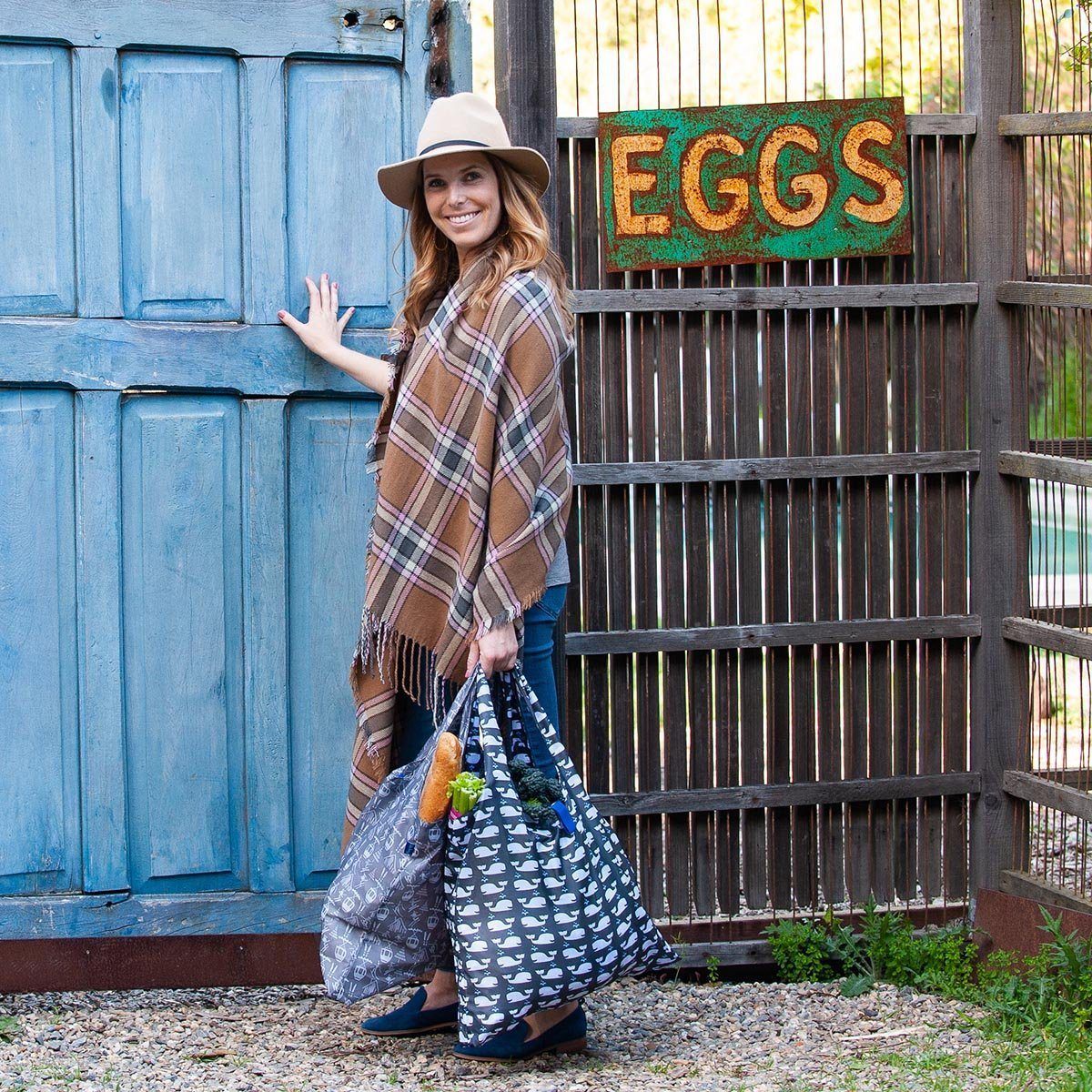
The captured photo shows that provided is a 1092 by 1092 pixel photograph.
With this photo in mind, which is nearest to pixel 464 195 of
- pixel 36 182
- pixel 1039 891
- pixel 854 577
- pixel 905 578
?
pixel 36 182

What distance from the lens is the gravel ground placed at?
113 inches

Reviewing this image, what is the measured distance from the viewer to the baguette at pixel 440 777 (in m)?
2.76

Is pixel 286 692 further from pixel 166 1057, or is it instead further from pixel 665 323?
pixel 665 323

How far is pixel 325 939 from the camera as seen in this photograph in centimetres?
292

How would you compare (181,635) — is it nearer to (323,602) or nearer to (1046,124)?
(323,602)

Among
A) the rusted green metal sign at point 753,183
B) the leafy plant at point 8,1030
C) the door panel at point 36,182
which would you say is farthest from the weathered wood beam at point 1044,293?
the leafy plant at point 8,1030

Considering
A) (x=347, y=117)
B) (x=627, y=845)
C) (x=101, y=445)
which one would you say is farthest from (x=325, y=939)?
(x=347, y=117)

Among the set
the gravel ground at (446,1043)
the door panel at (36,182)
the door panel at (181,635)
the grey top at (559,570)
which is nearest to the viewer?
the gravel ground at (446,1043)

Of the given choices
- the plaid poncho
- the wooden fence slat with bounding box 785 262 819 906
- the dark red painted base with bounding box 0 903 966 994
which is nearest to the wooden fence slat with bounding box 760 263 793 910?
the wooden fence slat with bounding box 785 262 819 906

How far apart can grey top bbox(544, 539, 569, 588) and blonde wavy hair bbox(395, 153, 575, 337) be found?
49cm

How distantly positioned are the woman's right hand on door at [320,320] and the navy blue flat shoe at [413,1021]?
61.5 inches

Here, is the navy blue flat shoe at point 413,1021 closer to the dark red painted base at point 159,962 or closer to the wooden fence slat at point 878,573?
the dark red painted base at point 159,962

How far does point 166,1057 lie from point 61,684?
0.93m

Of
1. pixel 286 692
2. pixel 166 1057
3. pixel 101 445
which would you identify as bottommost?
pixel 166 1057
